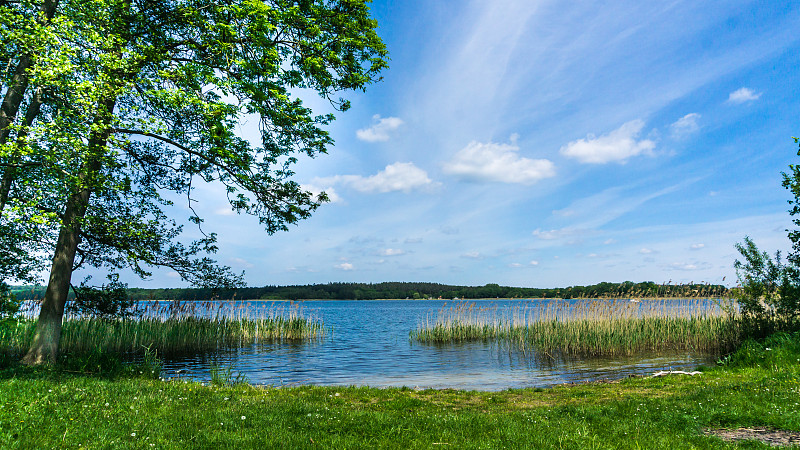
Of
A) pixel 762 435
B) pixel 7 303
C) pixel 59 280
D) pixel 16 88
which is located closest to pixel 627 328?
pixel 762 435

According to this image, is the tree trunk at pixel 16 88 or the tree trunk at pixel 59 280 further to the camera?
the tree trunk at pixel 59 280

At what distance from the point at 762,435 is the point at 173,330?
22.6 m

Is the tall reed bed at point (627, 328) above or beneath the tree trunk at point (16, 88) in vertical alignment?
beneath

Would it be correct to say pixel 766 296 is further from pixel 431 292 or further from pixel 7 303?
pixel 431 292

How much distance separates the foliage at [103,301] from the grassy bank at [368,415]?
3997 mm

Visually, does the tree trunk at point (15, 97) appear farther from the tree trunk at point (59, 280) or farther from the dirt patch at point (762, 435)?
the dirt patch at point (762, 435)

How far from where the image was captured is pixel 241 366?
18.2 m

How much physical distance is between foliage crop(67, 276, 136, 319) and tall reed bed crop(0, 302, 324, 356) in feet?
2.28

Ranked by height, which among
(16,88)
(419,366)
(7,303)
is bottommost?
(419,366)

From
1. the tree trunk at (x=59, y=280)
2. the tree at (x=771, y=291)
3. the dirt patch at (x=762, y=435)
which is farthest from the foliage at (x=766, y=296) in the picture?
the tree trunk at (x=59, y=280)

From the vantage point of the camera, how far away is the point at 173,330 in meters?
21.4

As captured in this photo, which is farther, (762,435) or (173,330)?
(173,330)

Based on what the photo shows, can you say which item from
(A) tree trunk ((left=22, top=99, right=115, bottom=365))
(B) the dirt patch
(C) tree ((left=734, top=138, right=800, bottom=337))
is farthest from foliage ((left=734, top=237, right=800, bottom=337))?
(A) tree trunk ((left=22, top=99, right=115, bottom=365))

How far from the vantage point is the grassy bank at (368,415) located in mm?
6000
